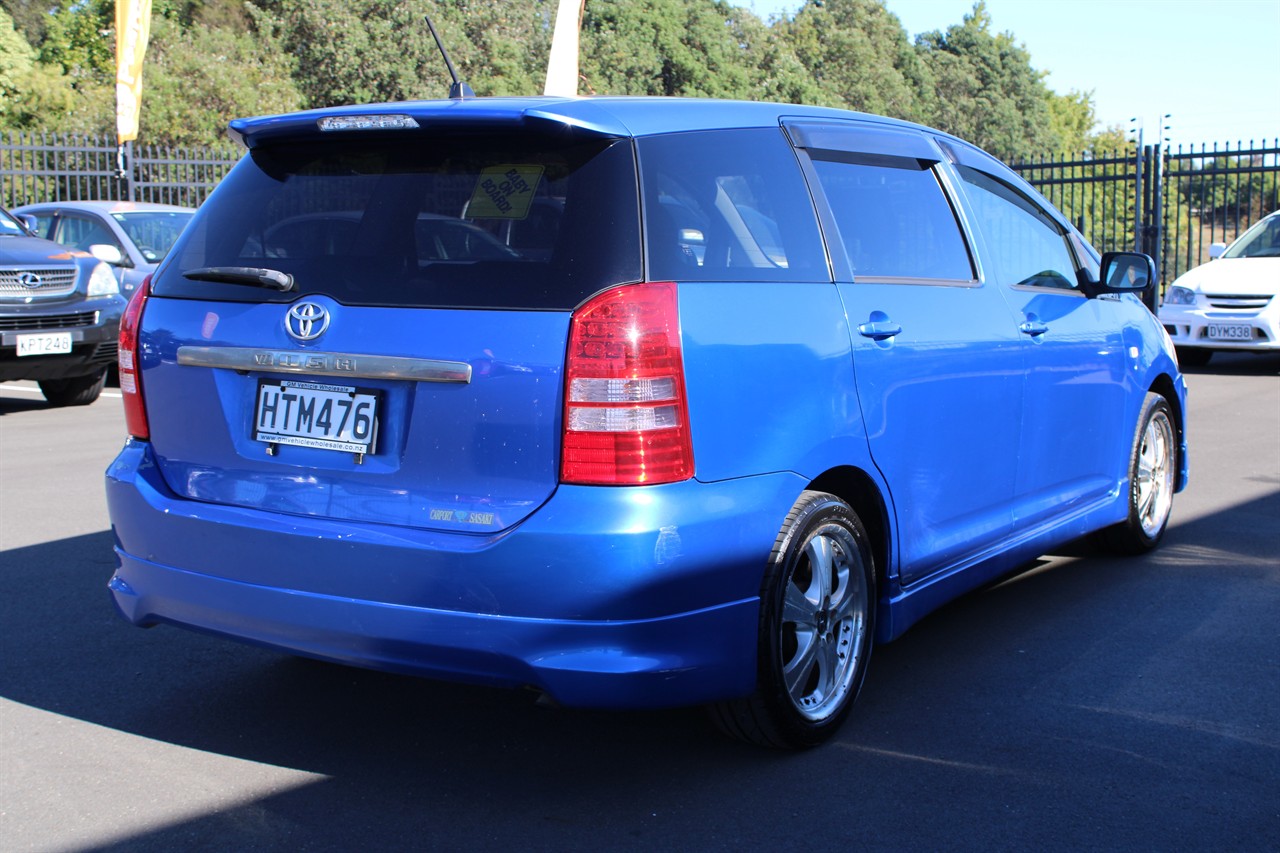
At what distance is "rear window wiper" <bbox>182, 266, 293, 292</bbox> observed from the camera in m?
3.40

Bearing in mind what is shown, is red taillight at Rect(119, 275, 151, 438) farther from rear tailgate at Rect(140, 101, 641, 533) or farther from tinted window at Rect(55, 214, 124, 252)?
tinted window at Rect(55, 214, 124, 252)

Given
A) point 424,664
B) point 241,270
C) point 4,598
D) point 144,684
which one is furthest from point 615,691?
point 4,598

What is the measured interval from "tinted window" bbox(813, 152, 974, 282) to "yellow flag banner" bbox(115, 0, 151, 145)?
16.6 m

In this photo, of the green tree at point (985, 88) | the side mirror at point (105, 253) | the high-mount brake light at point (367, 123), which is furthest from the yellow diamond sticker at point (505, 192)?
the green tree at point (985, 88)

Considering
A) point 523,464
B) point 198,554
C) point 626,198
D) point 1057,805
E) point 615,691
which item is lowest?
point 1057,805

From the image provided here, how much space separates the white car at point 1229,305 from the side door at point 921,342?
9877 millimetres

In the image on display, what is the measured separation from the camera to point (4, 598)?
520 cm

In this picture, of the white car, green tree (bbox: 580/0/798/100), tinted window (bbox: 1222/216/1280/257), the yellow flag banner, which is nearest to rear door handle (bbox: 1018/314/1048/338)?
the white car

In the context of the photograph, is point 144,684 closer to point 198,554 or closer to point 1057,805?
point 198,554

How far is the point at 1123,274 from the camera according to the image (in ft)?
17.2

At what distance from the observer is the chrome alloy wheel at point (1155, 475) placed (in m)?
5.89

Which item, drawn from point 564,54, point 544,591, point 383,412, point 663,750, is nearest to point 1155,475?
point 663,750

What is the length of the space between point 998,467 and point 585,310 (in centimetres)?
199

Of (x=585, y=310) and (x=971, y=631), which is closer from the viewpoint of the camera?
(x=585, y=310)
